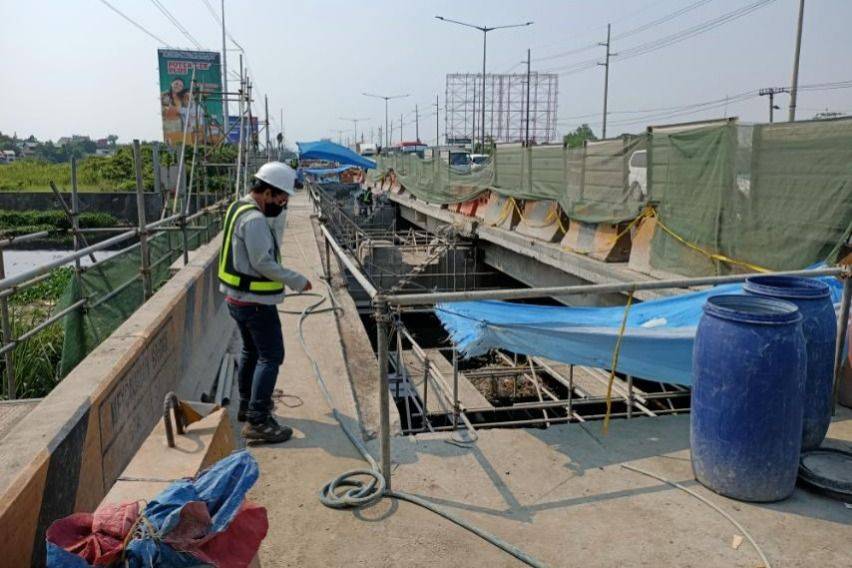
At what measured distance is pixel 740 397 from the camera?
3.52 meters

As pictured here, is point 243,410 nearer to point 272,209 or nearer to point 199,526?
point 272,209

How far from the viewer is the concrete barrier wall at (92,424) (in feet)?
8.14

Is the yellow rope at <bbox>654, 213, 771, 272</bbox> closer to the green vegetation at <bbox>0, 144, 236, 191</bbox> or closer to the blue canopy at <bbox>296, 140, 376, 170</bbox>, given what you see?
the blue canopy at <bbox>296, 140, 376, 170</bbox>

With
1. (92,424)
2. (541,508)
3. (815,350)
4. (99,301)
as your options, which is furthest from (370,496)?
(99,301)

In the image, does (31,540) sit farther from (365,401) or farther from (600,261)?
(600,261)

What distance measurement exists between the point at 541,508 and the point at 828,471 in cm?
181

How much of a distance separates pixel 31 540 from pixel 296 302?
21.1ft

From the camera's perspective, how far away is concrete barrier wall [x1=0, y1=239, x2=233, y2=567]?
8.14ft

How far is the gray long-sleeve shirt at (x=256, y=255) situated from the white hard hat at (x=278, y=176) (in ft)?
0.70

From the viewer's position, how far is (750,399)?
350 centimetres

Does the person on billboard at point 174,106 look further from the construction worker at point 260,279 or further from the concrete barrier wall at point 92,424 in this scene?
the construction worker at point 260,279

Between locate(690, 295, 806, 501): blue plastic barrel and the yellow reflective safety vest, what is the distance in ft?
9.12

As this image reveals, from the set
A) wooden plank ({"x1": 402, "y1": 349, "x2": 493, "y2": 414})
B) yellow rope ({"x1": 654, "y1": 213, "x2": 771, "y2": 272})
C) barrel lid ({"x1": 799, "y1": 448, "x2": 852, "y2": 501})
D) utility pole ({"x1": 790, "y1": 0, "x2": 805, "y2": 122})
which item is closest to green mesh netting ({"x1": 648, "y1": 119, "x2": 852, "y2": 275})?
yellow rope ({"x1": 654, "y1": 213, "x2": 771, "y2": 272})

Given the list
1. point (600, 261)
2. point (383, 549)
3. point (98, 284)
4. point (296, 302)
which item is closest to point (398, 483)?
point (383, 549)
